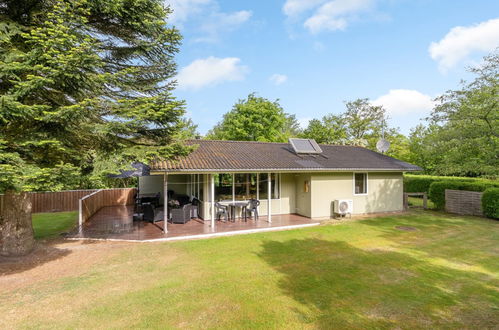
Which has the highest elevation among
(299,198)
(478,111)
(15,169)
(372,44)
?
(372,44)

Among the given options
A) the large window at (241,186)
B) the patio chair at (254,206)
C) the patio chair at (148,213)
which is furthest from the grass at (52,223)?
the patio chair at (254,206)

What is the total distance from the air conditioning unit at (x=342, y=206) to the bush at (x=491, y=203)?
6.68m

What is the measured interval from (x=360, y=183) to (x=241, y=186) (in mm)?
6666

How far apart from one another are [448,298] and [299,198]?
888cm

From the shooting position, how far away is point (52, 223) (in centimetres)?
1273

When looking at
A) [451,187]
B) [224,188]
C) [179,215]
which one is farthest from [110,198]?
[451,187]

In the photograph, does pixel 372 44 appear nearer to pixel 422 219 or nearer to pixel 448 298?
pixel 422 219

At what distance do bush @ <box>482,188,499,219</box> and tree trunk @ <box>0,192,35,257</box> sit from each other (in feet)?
62.9

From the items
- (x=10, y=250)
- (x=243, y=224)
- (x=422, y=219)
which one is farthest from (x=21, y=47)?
(x=422, y=219)

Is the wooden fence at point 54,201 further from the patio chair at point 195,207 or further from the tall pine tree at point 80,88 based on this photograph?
the tall pine tree at point 80,88

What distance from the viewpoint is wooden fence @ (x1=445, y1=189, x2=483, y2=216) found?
13266mm

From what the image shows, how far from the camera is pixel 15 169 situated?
527cm

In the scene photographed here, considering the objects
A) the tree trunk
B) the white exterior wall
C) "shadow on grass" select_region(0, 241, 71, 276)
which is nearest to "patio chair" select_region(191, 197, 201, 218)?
"shadow on grass" select_region(0, 241, 71, 276)

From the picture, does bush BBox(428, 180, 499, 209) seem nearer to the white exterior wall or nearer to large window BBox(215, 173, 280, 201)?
the white exterior wall
